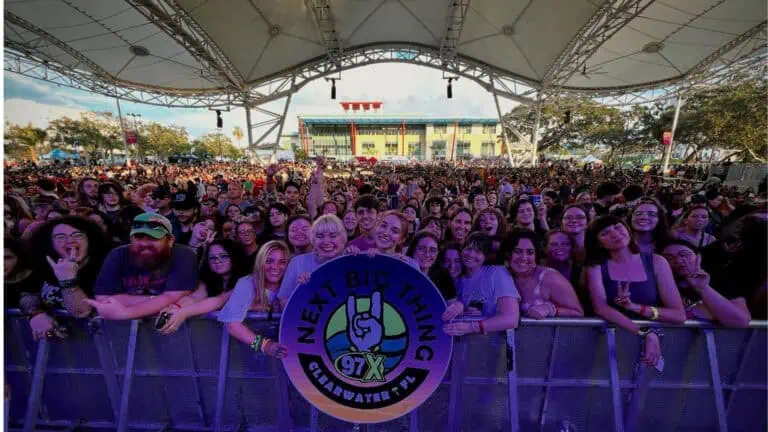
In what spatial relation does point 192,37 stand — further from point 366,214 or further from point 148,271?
point 148,271

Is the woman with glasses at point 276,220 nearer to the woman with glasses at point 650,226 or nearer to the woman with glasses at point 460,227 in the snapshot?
the woman with glasses at point 460,227

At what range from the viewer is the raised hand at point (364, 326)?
6.19 ft

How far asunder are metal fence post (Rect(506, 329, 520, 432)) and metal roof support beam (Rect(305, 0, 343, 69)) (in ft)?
50.1

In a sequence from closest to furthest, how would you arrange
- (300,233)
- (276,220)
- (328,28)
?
1. (300,233)
2. (276,220)
3. (328,28)

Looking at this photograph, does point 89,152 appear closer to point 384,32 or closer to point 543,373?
point 384,32

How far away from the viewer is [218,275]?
2414mm

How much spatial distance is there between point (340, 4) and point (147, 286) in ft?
53.2

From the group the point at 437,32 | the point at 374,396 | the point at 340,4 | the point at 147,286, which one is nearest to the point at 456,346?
the point at 374,396

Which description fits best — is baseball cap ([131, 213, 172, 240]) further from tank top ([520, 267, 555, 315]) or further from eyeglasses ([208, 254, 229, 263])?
tank top ([520, 267, 555, 315])

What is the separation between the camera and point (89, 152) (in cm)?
5278

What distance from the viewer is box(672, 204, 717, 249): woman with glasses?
3.24m

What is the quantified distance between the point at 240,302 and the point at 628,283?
256 centimetres

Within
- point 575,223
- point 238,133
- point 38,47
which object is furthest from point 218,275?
point 238,133

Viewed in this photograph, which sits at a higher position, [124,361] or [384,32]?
[384,32]
